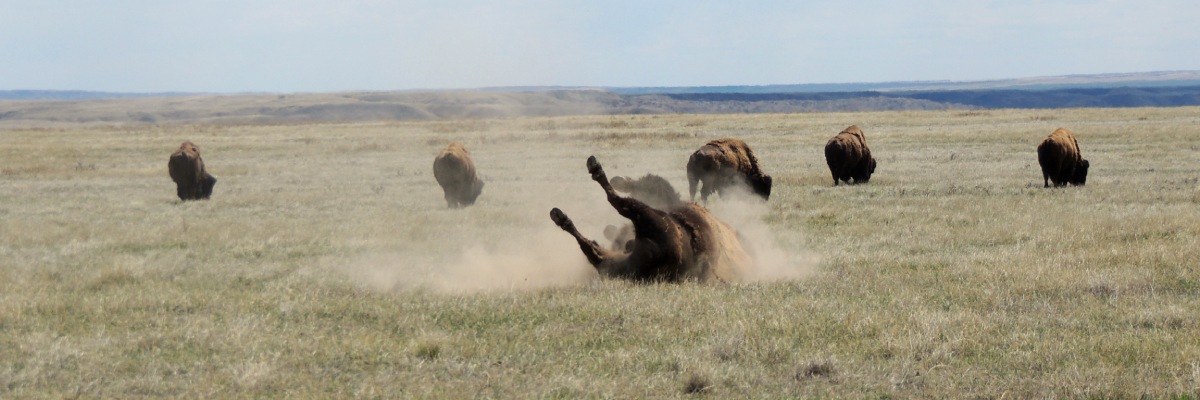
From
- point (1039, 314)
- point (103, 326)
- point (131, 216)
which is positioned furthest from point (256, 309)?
point (131, 216)

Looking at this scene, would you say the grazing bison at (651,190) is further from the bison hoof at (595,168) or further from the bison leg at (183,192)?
the bison leg at (183,192)

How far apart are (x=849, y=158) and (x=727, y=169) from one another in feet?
18.4

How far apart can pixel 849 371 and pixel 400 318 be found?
11.7ft

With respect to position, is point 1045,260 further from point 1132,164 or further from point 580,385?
point 1132,164

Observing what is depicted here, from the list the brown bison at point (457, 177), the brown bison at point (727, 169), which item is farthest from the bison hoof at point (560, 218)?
the brown bison at point (457, 177)

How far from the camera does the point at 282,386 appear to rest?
5961 millimetres

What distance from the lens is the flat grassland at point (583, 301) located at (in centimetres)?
604

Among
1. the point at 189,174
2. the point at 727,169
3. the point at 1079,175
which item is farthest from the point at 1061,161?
the point at 189,174

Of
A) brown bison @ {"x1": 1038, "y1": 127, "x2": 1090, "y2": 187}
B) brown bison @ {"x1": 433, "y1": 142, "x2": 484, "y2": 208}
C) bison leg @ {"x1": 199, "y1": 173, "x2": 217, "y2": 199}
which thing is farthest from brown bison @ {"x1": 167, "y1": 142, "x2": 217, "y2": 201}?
brown bison @ {"x1": 1038, "y1": 127, "x2": 1090, "y2": 187}

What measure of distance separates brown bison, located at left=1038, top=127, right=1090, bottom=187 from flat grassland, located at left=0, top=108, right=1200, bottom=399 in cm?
65

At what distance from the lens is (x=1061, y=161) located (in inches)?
765

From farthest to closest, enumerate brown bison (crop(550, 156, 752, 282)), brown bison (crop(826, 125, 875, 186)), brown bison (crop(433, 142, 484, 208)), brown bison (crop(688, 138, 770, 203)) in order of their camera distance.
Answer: brown bison (crop(826, 125, 875, 186)), brown bison (crop(433, 142, 484, 208)), brown bison (crop(688, 138, 770, 203)), brown bison (crop(550, 156, 752, 282))

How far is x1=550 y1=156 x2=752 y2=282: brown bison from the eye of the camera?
860 cm

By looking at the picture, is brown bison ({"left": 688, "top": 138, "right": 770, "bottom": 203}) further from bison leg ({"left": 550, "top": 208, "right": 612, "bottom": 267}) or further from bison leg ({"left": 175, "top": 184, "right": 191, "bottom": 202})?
bison leg ({"left": 175, "top": 184, "right": 191, "bottom": 202})
